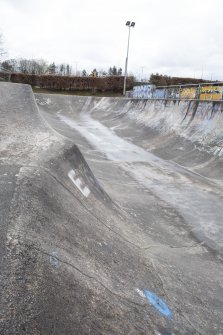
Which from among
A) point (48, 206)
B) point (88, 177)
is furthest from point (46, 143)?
point (48, 206)

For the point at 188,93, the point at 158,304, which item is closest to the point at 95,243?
the point at 158,304

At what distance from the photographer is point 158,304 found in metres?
3.84

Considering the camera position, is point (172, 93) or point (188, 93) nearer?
point (188, 93)

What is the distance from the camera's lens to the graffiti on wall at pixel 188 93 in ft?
61.4

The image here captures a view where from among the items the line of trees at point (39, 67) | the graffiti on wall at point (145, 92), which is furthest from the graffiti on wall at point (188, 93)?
the line of trees at point (39, 67)

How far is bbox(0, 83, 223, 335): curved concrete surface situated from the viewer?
2881 millimetres

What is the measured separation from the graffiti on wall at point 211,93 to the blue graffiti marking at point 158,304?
45.7 ft

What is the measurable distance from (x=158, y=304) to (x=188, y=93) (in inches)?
666

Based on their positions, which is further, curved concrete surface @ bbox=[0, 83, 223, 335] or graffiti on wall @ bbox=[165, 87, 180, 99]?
graffiti on wall @ bbox=[165, 87, 180, 99]

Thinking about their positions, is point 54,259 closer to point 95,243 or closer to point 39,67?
point 95,243

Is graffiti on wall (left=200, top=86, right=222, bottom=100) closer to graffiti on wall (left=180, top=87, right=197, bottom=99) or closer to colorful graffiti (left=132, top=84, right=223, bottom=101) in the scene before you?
colorful graffiti (left=132, top=84, right=223, bottom=101)

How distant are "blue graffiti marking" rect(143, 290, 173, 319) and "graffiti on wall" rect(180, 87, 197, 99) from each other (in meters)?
16.1

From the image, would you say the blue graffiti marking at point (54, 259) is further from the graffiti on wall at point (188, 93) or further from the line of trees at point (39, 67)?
the line of trees at point (39, 67)

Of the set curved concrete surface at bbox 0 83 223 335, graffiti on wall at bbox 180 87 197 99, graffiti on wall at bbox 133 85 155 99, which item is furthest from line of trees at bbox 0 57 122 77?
curved concrete surface at bbox 0 83 223 335
